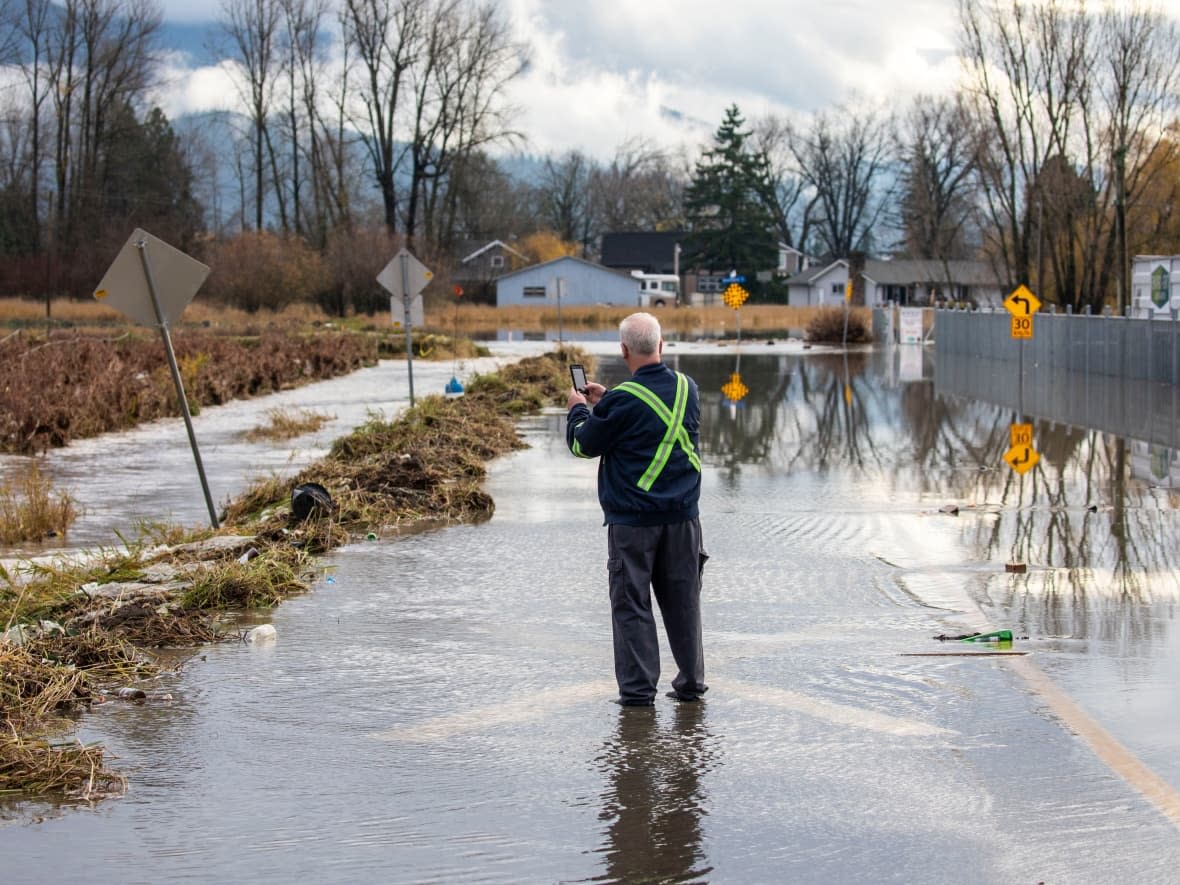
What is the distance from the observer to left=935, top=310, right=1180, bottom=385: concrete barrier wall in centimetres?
3044

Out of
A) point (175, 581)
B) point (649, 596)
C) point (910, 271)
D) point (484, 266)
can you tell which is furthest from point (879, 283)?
point (649, 596)

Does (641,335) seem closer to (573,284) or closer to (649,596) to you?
(649,596)

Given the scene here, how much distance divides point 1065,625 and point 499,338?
56463mm

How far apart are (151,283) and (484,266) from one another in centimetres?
10518

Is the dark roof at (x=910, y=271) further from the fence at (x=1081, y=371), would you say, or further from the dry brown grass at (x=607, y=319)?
the fence at (x=1081, y=371)

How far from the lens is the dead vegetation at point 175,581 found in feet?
21.4

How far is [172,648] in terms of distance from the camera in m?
8.38

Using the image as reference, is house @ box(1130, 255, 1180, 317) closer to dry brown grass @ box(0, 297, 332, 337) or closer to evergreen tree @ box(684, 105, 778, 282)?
dry brown grass @ box(0, 297, 332, 337)

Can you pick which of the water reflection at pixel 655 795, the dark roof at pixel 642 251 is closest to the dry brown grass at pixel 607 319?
the dark roof at pixel 642 251

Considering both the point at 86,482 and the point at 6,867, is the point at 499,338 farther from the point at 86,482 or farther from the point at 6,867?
the point at 6,867

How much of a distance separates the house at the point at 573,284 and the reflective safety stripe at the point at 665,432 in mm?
103291

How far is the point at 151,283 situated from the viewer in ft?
41.5

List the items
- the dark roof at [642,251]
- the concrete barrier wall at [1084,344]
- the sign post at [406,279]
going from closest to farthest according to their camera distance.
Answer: the sign post at [406,279] < the concrete barrier wall at [1084,344] < the dark roof at [642,251]

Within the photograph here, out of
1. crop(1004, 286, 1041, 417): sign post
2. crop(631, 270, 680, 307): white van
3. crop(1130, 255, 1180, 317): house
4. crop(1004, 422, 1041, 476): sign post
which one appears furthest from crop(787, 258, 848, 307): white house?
crop(1004, 422, 1041, 476): sign post
